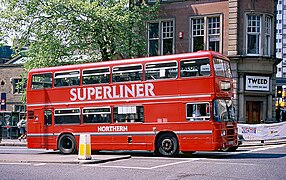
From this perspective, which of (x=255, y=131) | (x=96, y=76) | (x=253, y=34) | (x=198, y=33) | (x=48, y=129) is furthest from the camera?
(x=198, y=33)

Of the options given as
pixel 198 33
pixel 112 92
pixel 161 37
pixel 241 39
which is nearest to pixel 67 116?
pixel 112 92

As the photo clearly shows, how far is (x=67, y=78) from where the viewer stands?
2331 centimetres

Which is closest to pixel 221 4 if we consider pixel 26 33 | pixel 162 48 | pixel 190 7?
pixel 190 7

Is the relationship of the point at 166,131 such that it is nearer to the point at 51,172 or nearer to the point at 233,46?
the point at 51,172

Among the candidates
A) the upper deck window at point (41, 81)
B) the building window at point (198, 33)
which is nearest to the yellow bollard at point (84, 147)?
the upper deck window at point (41, 81)

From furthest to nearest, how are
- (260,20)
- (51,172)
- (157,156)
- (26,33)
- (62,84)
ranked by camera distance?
(260,20) → (26,33) → (62,84) → (157,156) → (51,172)

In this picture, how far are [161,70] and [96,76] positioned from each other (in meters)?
3.29

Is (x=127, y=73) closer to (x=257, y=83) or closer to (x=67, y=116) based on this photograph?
(x=67, y=116)

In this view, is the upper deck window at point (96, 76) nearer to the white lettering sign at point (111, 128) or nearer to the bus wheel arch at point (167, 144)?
the white lettering sign at point (111, 128)

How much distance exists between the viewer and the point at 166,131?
20.7 meters

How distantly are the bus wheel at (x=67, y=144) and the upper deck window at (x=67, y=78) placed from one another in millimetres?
2394

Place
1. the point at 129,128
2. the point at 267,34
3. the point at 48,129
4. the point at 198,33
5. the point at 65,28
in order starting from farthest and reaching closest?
the point at 198,33
the point at 267,34
the point at 65,28
the point at 48,129
the point at 129,128

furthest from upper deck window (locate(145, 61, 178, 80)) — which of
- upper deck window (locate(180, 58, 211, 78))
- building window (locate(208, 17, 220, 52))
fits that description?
building window (locate(208, 17, 220, 52))

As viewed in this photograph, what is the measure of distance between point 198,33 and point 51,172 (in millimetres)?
22232
